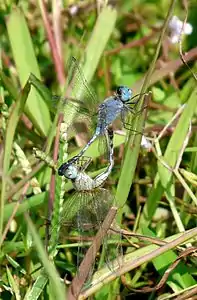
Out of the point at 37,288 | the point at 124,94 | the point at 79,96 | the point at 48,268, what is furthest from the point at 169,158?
the point at 48,268

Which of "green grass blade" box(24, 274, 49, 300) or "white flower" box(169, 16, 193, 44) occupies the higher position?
"white flower" box(169, 16, 193, 44)

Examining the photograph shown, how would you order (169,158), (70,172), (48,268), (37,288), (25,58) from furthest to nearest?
(25,58) → (169,158) → (70,172) → (37,288) → (48,268)

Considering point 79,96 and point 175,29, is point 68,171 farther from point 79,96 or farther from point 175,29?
point 175,29

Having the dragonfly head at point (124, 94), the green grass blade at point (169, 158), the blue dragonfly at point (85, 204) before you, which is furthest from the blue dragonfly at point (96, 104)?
the blue dragonfly at point (85, 204)

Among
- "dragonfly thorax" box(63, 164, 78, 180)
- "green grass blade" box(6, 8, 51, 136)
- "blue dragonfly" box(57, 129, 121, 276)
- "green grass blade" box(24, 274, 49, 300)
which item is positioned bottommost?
"green grass blade" box(24, 274, 49, 300)

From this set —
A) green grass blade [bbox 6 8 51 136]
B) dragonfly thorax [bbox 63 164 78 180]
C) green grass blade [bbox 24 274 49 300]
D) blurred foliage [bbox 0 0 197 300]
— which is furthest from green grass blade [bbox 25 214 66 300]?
green grass blade [bbox 6 8 51 136]

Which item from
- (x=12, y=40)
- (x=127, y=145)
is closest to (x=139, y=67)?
(x=12, y=40)

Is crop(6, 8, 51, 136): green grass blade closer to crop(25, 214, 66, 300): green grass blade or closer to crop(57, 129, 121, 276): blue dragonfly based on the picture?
crop(57, 129, 121, 276): blue dragonfly

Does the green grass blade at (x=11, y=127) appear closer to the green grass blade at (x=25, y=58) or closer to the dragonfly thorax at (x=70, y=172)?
the dragonfly thorax at (x=70, y=172)
